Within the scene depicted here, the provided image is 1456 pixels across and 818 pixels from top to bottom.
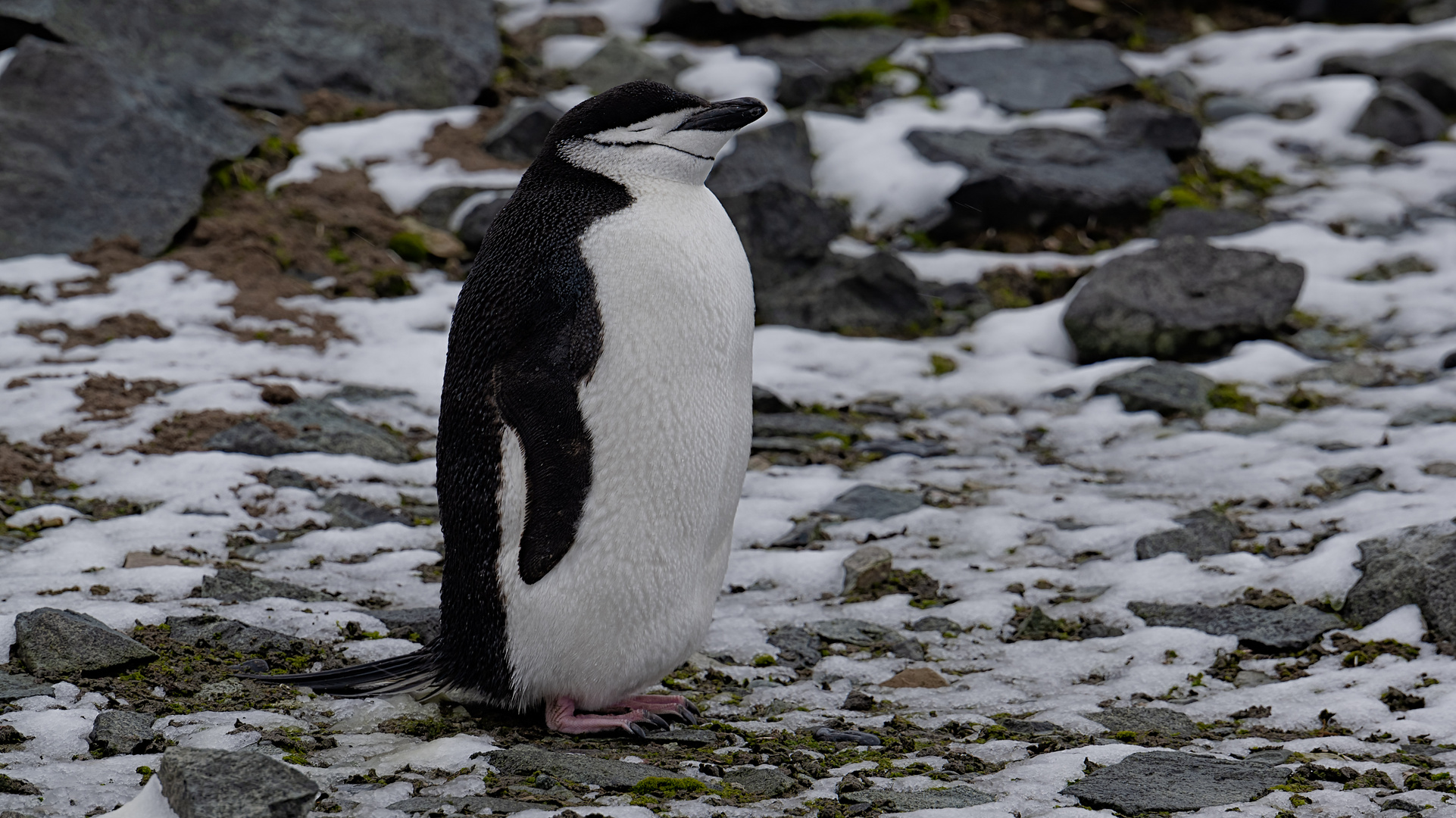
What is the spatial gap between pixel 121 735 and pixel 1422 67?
10.2 m

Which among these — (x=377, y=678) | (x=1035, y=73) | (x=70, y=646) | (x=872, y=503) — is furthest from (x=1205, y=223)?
(x=70, y=646)

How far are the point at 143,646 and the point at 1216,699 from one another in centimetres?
289

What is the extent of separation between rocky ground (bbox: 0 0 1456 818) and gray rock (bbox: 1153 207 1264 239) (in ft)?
0.14

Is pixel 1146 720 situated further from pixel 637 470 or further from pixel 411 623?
pixel 411 623

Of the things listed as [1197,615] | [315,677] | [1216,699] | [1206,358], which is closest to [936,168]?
[1206,358]

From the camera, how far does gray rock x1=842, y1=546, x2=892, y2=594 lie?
15.3 feet

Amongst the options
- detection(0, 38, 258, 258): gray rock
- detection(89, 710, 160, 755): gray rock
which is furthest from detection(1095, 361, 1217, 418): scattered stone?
detection(0, 38, 258, 258): gray rock

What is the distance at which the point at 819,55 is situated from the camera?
10617 millimetres

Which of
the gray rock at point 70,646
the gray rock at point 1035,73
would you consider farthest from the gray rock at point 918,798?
the gray rock at point 1035,73

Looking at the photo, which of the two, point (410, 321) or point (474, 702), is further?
point (410, 321)

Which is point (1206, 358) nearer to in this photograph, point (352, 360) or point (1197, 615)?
point (1197, 615)

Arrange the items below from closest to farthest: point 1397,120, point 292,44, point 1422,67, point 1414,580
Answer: point 1414,580
point 292,44
point 1397,120
point 1422,67

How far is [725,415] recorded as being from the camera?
12.0 feet

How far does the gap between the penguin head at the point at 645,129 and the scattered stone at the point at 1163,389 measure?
367 centimetres
